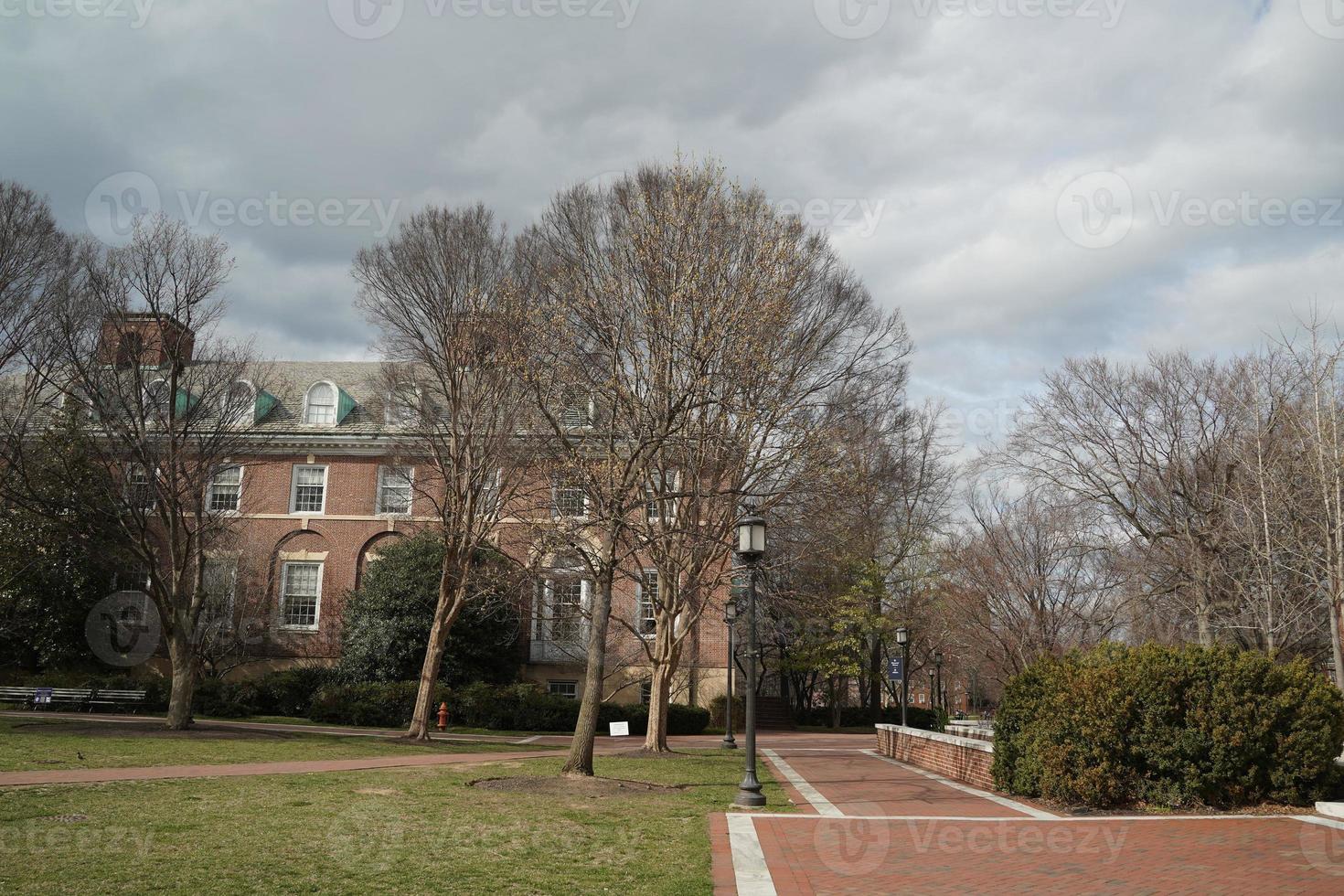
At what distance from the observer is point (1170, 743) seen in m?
12.5

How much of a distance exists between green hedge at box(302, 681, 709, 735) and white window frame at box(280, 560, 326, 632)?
589 centimetres

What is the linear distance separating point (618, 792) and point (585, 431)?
26.9ft

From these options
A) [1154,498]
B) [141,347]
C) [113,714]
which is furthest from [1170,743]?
[113,714]

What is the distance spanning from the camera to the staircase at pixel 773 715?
40.0 m

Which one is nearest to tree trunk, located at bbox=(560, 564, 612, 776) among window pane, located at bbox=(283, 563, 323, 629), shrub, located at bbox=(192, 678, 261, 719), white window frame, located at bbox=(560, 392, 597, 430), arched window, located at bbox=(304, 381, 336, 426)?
white window frame, located at bbox=(560, 392, 597, 430)

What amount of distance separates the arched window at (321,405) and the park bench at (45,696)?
42.3 ft

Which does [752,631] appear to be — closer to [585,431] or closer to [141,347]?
[585,431]

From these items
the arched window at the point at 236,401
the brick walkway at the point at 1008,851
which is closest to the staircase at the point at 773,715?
the arched window at the point at 236,401

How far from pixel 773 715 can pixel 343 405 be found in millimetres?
22029

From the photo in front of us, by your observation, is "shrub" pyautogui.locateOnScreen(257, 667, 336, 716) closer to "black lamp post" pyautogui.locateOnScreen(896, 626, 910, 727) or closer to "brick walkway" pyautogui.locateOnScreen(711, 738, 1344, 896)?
"black lamp post" pyautogui.locateOnScreen(896, 626, 910, 727)

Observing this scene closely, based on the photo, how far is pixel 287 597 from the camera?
3738 centimetres

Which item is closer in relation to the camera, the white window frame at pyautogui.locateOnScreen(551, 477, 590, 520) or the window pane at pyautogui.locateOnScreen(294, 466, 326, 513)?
the white window frame at pyautogui.locateOnScreen(551, 477, 590, 520)

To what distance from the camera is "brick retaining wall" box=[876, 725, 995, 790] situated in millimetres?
16047

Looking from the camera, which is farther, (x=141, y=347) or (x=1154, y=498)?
(x=1154, y=498)
